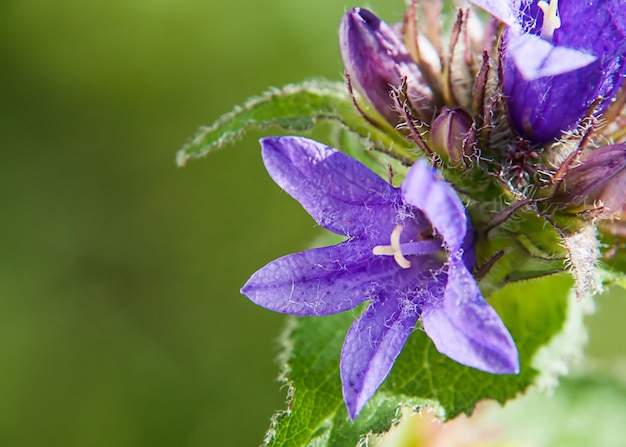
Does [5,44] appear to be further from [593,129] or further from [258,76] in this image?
[593,129]

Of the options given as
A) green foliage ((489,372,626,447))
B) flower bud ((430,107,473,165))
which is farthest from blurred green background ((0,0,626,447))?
flower bud ((430,107,473,165))

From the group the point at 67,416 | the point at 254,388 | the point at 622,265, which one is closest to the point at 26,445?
the point at 67,416

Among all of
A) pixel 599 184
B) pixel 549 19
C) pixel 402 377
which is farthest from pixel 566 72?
pixel 402 377

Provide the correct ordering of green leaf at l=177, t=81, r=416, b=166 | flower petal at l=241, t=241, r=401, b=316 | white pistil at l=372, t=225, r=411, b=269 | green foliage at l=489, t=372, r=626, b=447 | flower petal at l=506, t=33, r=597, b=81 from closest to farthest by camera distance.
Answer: flower petal at l=506, t=33, r=597, b=81, flower petal at l=241, t=241, r=401, b=316, white pistil at l=372, t=225, r=411, b=269, green leaf at l=177, t=81, r=416, b=166, green foliage at l=489, t=372, r=626, b=447

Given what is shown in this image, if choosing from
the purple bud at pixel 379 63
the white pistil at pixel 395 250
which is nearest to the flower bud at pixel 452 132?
the purple bud at pixel 379 63

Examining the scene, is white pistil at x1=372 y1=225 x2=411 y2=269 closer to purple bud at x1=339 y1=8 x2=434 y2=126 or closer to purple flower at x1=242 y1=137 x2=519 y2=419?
purple flower at x1=242 y1=137 x2=519 y2=419

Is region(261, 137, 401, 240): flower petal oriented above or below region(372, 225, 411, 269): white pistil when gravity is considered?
above
